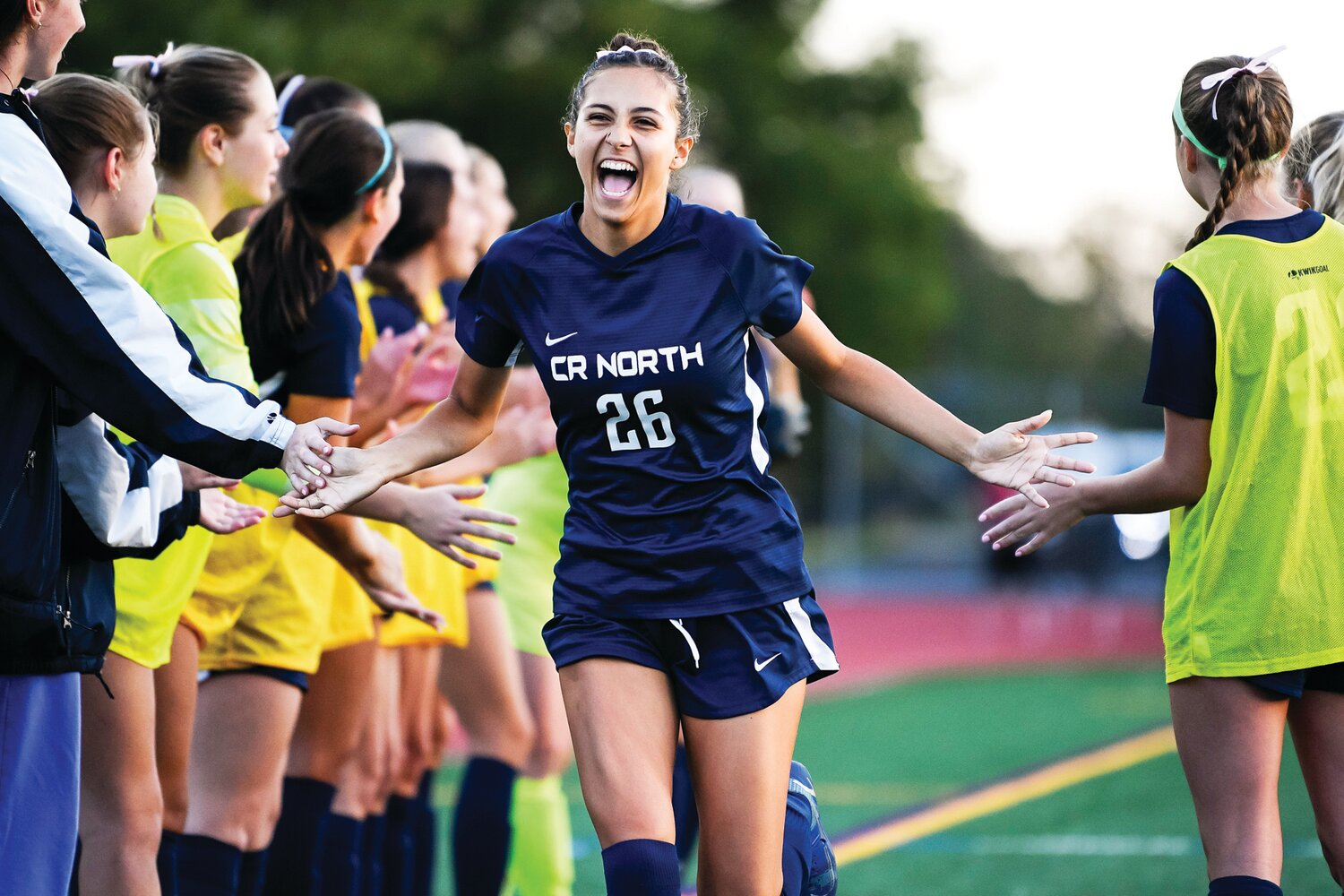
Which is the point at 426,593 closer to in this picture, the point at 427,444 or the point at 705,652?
the point at 427,444

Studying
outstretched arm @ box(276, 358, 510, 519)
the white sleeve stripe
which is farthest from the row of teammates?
the white sleeve stripe

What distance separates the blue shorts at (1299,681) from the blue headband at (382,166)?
2566mm

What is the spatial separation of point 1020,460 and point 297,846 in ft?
7.88

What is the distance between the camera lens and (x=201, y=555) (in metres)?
4.05

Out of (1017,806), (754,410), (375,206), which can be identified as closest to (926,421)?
(754,410)

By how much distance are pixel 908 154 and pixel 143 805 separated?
31762 mm

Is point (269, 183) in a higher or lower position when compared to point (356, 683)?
higher

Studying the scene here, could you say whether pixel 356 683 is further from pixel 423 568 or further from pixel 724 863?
pixel 724 863

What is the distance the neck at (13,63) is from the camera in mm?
2953

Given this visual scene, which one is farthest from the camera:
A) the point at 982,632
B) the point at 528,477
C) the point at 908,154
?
the point at 908,154

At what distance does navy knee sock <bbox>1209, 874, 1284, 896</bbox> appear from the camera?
3.45 m

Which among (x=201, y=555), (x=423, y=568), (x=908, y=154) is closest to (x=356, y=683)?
(x=423, y=568)

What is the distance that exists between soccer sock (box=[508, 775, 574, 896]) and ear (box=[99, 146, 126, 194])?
2.27 metres

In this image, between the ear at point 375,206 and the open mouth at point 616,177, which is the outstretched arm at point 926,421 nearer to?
the open mouth at point 616,177
